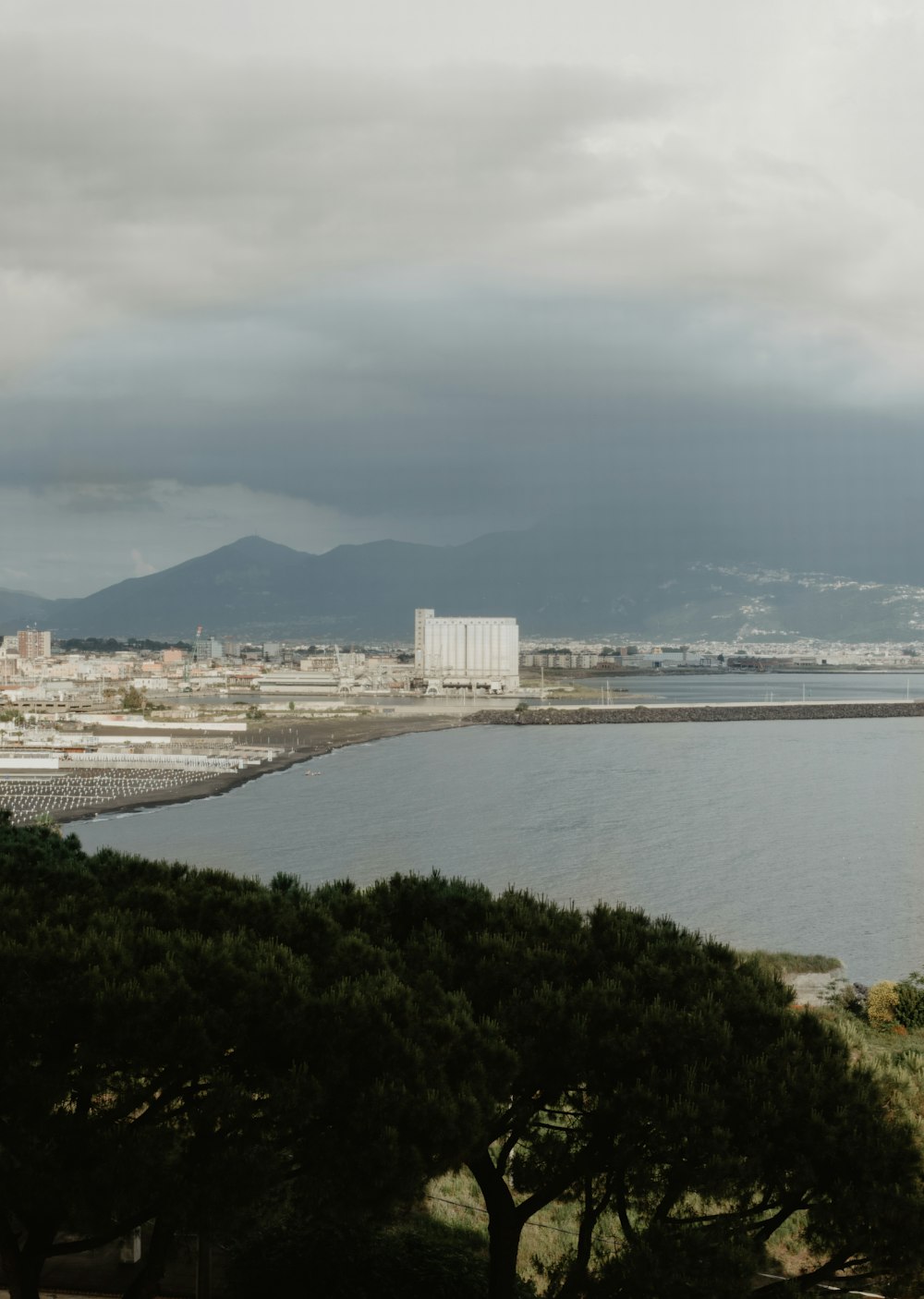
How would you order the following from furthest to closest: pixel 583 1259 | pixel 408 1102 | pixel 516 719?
pixel 516 719
pixel 583 1259
pixel 408 1102

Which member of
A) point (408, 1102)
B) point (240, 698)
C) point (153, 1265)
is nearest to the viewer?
point (408, 1102)

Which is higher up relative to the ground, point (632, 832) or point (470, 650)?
point (470, 650)

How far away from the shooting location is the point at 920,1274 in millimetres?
3049

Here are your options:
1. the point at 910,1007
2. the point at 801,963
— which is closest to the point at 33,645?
the point at 801,963

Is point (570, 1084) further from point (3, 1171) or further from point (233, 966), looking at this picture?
point (3, 1171)

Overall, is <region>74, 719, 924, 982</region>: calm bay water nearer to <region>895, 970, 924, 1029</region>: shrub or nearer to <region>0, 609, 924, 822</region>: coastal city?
<region>895, 970, 924, 1029</region>: shrub

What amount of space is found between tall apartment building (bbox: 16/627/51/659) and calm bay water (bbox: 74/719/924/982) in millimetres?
62825

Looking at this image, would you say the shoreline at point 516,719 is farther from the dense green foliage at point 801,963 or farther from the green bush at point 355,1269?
the green bush at point 355,1269

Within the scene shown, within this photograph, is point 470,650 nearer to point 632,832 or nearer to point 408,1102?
point 632,832

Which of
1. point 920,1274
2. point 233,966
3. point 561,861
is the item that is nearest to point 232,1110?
point 233,966

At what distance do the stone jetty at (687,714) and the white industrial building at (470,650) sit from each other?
24.0 metres

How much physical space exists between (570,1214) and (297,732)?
3320 centimetres

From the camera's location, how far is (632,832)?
1830cm

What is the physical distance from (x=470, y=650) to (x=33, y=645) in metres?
36.3
